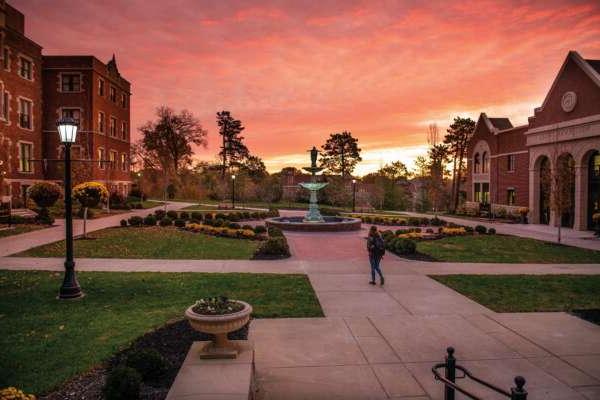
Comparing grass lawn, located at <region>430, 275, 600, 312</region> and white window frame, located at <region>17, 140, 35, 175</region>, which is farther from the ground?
white window frame, located at <region>17, 140, 35, 175</region>

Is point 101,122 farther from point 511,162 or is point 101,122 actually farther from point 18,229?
point 511,162

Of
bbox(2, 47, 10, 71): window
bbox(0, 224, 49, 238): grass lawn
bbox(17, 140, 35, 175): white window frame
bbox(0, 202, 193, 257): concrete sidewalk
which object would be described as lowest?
bbox(0, 202, 193, 257): concrete sidewalk

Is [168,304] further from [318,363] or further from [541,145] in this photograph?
[541,145]

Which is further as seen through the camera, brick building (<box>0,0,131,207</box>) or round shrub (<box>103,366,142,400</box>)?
brick building (<box>0,0,131,207</box>)

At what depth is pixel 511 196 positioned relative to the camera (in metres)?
38.2

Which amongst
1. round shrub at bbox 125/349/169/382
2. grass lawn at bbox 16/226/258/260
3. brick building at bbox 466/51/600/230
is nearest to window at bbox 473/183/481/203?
brick building at bbox 466/51/600/230

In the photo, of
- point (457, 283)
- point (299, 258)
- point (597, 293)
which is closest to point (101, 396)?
point (457, 283)

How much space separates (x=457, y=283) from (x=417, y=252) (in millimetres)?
5226

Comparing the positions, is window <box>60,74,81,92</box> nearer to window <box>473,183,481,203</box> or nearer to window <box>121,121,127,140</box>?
window <box>121,121,127,140</box>

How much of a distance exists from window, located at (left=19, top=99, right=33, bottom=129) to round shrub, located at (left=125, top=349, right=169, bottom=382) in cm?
3537

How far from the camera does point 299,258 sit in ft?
53.2

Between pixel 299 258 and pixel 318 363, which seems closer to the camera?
pixel 318 363

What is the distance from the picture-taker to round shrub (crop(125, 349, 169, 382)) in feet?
19.0

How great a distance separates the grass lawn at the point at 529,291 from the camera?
32.7ft
